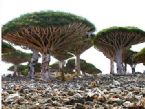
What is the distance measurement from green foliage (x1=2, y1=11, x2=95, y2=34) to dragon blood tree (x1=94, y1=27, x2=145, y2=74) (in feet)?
40.5

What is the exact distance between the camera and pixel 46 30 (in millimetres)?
30188

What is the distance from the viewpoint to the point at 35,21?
2891 cm

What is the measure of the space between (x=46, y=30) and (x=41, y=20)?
1.05 metres

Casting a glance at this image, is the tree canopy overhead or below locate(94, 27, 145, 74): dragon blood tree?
below

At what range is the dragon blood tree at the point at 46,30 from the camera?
29.3m

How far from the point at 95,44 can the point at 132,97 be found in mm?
33988

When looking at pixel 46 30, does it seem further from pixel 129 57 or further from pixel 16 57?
pixel 129 57

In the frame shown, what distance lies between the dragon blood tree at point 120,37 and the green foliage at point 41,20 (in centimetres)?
1234

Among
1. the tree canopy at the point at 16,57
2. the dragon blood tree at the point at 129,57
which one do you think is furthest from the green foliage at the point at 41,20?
the dragon blood tree at the point at 129,57

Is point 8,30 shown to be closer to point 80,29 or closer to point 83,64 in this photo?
point 80,29

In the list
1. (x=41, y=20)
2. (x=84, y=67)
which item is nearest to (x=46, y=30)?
(x=41, y=20)

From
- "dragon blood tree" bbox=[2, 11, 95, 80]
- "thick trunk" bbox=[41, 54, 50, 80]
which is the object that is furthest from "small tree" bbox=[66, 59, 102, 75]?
"thick trunk" bbox=[41, 54, 50, 80]

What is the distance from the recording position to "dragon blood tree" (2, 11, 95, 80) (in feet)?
96.1

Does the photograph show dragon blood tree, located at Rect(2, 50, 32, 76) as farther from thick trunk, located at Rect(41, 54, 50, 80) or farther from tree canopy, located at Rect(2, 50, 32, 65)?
thick trunk, located at Rect(41, 54, 50, 80)
